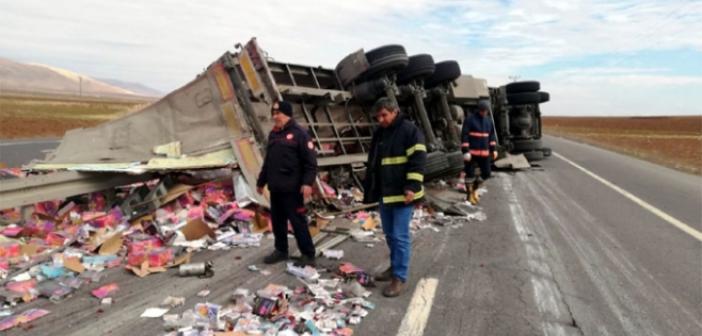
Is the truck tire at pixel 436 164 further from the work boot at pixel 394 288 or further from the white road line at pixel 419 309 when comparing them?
the work boot at pixel 394 288

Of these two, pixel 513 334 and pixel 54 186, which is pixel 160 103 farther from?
pixel 513 334

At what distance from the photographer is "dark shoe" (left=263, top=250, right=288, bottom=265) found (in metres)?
4.58

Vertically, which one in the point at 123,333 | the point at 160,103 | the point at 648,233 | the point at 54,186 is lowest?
the point at 648,233

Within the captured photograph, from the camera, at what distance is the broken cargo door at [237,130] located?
6.08 metres

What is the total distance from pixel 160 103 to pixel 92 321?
4365mm

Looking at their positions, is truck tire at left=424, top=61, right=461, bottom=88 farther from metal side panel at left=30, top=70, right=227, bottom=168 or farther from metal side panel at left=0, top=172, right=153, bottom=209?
metal side panel at left=0, top=172, right=153, bottom=209

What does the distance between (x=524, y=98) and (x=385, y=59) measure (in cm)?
705

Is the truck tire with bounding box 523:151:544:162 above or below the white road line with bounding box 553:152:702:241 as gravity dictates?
above

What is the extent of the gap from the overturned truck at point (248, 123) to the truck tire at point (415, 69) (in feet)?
0.06

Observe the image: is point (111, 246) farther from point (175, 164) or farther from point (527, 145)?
point (527, 145)

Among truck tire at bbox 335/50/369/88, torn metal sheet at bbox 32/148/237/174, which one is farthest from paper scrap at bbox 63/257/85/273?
truck tire at bbox 335/50/369/88

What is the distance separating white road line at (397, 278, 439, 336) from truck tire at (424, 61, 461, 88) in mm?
6350

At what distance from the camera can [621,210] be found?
7.33 metres

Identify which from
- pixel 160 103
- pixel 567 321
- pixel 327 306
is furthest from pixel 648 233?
pixel 160 103
